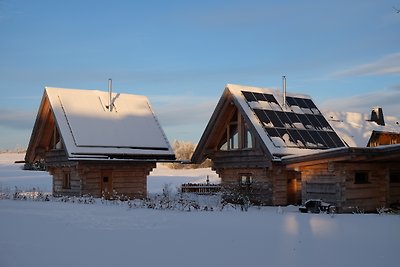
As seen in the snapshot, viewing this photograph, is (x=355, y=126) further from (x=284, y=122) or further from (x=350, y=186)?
(x=350, y=186)

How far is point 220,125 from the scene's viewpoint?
26875mm

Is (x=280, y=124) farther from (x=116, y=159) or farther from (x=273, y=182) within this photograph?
(x=116, y=159)

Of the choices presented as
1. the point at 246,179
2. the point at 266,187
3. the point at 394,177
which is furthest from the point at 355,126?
the point at 394,177

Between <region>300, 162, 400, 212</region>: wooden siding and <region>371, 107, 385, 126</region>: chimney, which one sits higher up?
<region>371, 107, 385, 126</region>: chimney

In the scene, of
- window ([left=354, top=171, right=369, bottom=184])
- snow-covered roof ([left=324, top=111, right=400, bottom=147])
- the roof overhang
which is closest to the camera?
the roof overhang

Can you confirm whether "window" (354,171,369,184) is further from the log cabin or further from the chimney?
the chimney

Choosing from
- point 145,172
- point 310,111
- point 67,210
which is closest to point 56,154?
point 145,172

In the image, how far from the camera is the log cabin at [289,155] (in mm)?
19641

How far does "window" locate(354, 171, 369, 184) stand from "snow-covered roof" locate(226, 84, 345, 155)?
3.51m

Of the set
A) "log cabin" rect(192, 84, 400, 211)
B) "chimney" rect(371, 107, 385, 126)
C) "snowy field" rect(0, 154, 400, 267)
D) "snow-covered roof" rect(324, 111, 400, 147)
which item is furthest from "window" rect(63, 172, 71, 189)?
"chimney" rect(371, 107, 385, 126)

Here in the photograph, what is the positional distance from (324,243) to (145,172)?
1714 centimetres

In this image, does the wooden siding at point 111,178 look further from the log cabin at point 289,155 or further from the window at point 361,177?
the window at point 361,177

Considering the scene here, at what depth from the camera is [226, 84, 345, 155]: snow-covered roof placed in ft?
78.2

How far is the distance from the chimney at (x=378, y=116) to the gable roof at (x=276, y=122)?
806cm
